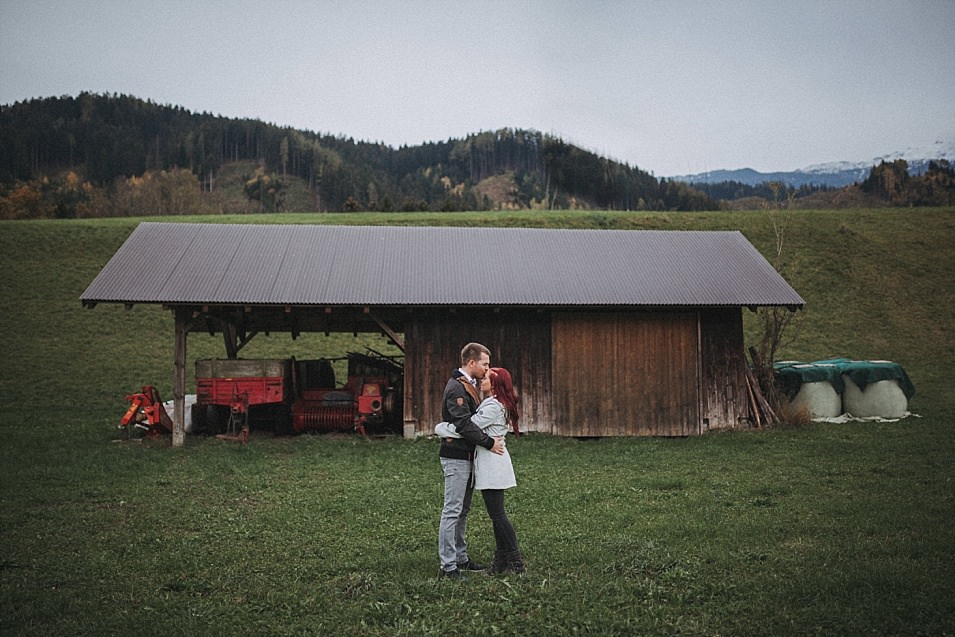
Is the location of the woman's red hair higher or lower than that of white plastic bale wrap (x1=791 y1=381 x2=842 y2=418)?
higher

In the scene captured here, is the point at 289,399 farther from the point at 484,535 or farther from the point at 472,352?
the point at 472,352

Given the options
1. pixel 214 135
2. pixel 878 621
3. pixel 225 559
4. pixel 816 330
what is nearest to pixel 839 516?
pixel 878 621

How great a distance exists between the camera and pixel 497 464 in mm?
6289

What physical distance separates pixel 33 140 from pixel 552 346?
12230 centimetres

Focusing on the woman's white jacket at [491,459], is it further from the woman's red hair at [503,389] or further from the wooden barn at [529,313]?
the wooden barn at [529,313]

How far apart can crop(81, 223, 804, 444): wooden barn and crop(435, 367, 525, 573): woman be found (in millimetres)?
9470

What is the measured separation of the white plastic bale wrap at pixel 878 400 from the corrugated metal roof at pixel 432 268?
3398mm

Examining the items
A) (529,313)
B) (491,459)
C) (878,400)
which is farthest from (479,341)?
(491,459)

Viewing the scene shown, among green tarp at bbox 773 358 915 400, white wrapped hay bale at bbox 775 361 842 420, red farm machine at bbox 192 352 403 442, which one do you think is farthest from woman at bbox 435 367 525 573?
green tarp at bbox 773 358 915 400

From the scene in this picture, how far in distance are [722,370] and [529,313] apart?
15.5 feet

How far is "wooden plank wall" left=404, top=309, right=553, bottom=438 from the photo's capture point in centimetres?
1658

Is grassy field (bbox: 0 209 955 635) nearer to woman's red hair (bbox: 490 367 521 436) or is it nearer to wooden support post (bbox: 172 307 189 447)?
wooden support post (bbox: 172 307 189 447)

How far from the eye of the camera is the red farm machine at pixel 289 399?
52.1ft

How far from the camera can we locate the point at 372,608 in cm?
582
